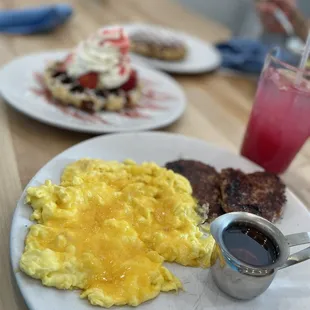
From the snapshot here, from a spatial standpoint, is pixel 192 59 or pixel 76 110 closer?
pixel 76 110

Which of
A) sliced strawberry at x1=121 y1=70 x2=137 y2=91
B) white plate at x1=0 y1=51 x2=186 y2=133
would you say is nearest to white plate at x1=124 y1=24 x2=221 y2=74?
white plate at x1=0 y1=51 x2=186 y2=133

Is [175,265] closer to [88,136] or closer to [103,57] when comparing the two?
[88,136]

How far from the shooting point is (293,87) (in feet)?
5.44

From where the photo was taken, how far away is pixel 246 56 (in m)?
2.82

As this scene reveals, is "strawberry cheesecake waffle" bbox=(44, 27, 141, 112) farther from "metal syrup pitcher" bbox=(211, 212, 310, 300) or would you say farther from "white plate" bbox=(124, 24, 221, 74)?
"metal syrup pitcher" bbox=(211, 212, 310, 300)

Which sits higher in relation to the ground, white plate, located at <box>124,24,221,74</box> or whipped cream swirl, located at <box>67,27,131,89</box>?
whipped cream swirl, located at <box>67,27,131,89</box>

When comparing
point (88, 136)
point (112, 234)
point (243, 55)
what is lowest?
point (88, 136)

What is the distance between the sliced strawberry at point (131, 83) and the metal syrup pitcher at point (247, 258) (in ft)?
3.53

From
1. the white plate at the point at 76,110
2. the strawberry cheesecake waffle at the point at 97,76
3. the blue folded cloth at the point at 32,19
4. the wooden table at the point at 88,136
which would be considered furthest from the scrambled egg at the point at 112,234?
the blue folded cloth at the point at 32,19

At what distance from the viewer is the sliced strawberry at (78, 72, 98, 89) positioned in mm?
2002

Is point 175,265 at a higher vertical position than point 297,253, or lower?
lower

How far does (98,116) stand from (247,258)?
1.04 metres

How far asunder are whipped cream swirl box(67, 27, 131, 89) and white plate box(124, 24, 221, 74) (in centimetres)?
55

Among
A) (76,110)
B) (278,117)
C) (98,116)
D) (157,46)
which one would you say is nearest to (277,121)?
(278,117)
